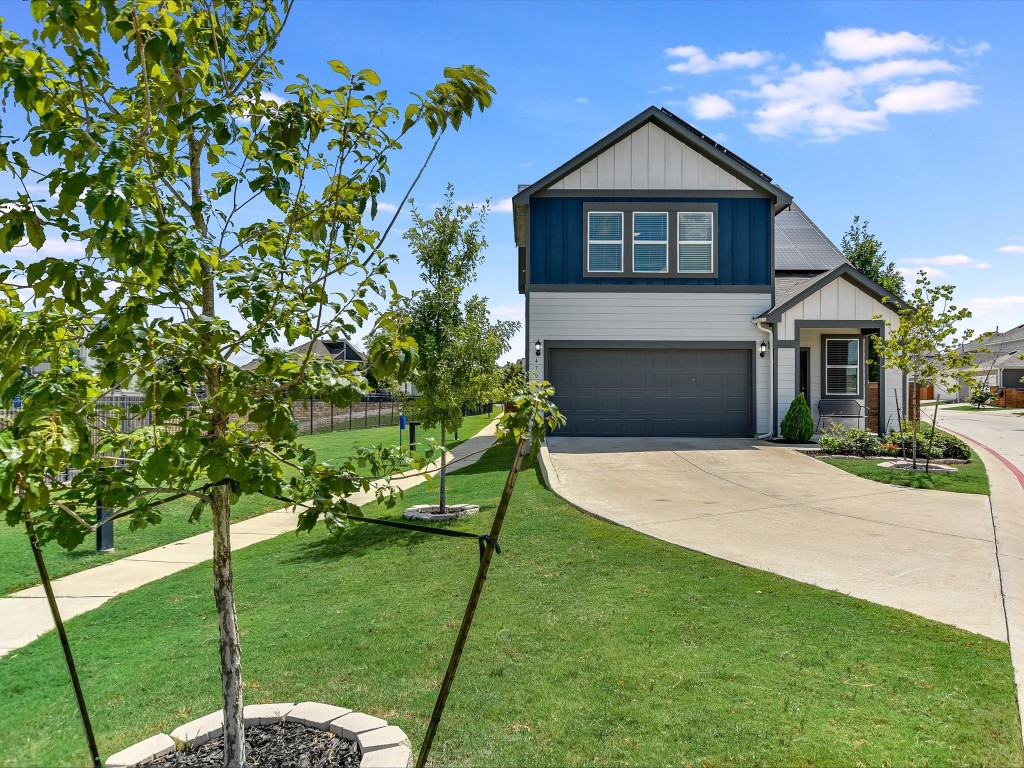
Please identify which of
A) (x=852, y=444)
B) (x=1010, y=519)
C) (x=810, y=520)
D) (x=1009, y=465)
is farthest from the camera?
(x=852, y=444)

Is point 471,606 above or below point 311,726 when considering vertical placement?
above

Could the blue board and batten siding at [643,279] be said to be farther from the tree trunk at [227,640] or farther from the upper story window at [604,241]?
the tree trunk at [227,640]

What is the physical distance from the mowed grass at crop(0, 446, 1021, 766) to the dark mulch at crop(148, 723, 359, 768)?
459mm

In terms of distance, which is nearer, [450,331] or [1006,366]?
[450,331]

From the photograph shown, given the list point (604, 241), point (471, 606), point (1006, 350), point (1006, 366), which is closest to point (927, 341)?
point (604, 241)

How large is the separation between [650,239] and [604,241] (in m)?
1.12

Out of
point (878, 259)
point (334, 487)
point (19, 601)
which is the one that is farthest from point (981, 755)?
point (878, 259)

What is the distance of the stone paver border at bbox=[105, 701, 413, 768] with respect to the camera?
333cm

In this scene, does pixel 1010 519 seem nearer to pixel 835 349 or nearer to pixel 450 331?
pixel 450 331

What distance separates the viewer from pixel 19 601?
716 centimetres

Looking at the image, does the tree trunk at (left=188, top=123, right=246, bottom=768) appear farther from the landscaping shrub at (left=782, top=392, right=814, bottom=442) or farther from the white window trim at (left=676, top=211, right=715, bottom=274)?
the white window trim at (left=676, top=211, right=715, bottom=274)

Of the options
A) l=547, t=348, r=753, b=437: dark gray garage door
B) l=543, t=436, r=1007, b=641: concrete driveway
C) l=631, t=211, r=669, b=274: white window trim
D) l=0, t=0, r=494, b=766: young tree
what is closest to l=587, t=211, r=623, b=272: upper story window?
l=631, t=211, r=669, b=274: white window trim

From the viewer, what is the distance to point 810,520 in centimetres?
884

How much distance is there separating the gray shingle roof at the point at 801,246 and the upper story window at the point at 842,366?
2504 millimetres
